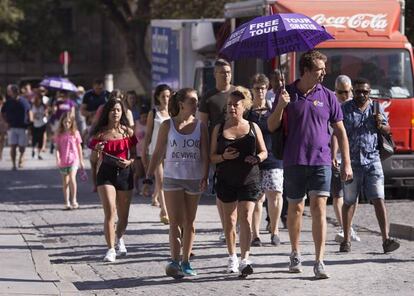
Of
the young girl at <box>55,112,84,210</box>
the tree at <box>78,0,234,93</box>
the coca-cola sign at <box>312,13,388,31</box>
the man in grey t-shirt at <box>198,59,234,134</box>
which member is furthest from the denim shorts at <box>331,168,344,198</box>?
the tree at <box>78,0,234,93</box>

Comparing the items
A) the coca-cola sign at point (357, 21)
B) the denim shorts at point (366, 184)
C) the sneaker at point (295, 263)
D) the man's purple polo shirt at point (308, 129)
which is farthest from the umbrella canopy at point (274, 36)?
the coca-cola sign at point (357, 21)

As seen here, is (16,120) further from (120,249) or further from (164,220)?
(120,249)

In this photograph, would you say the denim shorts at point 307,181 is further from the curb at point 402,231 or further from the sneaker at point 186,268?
the curb at point 402,231

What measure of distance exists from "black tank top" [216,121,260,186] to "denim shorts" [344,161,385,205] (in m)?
1.87

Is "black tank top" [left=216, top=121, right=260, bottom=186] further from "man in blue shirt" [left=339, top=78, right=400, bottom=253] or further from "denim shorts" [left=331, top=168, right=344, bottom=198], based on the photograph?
"denim shorts" [left=331, top=168, right=344, bottom=198]

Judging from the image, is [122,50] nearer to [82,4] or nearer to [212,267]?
[82,4]

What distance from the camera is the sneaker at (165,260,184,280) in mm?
10391

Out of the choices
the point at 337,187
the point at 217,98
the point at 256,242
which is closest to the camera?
the point at 217,98

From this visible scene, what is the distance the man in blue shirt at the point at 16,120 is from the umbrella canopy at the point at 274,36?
1527 centimetres

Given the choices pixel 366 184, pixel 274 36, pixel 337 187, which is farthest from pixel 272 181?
pixel 274 36

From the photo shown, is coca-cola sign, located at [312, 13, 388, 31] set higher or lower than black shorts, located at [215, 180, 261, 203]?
higher

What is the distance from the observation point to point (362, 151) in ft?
39.5

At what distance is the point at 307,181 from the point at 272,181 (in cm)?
227

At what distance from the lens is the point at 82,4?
44.8 m
